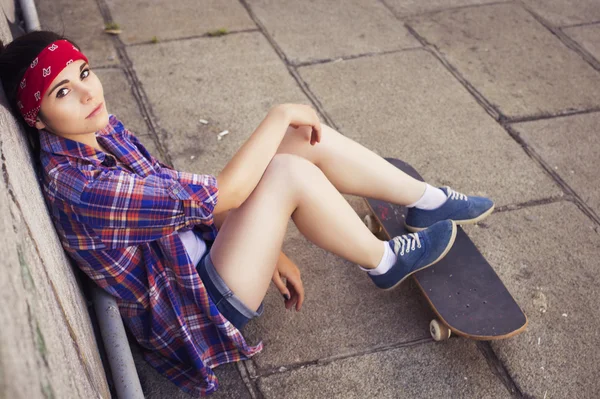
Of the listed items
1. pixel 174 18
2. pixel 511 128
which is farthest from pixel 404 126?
pixel 174 18

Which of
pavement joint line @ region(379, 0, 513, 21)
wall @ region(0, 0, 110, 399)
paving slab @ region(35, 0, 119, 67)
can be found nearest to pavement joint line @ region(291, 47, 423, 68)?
pavement joint line @ region(379, 0, 513, 21)

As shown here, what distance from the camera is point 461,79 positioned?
4008 millimetres

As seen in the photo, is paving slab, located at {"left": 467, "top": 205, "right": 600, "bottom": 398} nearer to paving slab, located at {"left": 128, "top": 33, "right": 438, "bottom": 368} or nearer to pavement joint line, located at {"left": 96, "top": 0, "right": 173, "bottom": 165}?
paving slab, located at {"left": 128, "top": 33, "right": 438, "bottom": 368}

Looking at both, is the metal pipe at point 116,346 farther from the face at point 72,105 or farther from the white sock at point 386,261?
the white sock at point 386,261

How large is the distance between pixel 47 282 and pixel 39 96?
2.11 ft

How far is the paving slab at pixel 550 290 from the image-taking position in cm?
232

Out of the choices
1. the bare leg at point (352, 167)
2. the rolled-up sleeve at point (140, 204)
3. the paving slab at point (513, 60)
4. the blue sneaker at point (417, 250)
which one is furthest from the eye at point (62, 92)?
the paving slab at point (513, 60)

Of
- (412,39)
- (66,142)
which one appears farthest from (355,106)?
(66,142)

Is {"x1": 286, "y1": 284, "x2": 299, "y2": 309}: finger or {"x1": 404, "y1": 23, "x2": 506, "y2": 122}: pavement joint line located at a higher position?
{"x1": 286, "y1": 284, "x2": 299, "y2": 309}: finger

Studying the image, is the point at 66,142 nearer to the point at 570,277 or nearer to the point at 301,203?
the point at 301,203

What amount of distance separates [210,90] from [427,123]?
1322 millimetres

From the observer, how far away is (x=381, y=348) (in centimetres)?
242

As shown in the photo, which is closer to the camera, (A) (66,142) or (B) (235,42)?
(A) (66,142)

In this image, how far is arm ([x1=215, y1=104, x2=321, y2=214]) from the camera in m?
2.04
